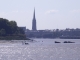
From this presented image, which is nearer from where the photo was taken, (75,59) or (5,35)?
(75,59)

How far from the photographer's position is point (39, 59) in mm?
72750

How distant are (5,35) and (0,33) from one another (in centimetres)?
322

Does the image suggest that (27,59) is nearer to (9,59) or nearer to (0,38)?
(9,59)

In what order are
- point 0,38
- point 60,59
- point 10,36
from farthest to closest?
point 10,36, point 0,38, point 60,59

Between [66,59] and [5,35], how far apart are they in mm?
128938

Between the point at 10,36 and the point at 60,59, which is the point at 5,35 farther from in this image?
the point at 60,59

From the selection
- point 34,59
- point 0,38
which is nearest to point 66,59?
point 34,59

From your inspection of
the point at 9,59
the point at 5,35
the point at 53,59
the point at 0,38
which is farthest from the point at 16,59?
the point at 5,35

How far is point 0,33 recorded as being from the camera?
7766 inches

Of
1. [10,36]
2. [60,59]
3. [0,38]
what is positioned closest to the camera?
[60,59]

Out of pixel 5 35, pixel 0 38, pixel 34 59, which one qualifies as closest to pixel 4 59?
pixel 34 59

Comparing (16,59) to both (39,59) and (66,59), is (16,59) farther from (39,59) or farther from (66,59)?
(66,59)

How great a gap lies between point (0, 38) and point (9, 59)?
4529 inches

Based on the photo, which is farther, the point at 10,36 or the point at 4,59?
the point at 10,36
